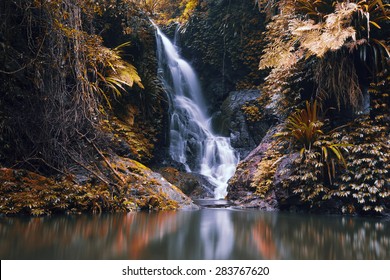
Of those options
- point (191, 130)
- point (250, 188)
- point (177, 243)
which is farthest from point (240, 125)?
point (177, 243)

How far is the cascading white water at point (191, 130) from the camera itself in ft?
31.1

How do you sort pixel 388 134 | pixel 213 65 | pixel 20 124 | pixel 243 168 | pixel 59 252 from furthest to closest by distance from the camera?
pixel 213 65, pixel 243 168, pixel 388 134, pixel 20 124, pixel 59 252

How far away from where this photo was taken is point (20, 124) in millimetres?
4395

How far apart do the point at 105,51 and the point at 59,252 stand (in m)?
5.38

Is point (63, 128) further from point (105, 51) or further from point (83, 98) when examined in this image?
point (105, 51)

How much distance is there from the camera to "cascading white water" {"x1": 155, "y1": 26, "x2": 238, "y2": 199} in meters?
9.49

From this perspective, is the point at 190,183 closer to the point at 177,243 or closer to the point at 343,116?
the point at 343,116

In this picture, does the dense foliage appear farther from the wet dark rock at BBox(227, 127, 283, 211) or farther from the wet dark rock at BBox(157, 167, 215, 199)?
the wet dark rock at BBox(157, 167, 215, 199)

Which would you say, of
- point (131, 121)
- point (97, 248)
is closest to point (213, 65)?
point (131, 121)

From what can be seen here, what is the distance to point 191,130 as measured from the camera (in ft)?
34.3

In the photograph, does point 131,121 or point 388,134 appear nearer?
point 388,134

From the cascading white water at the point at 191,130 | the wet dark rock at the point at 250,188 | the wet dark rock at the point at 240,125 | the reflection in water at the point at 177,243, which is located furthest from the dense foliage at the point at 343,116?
the wet dark rock at the point at 240,125

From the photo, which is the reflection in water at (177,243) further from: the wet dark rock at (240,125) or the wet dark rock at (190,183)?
the wet dark rock at (240,125)

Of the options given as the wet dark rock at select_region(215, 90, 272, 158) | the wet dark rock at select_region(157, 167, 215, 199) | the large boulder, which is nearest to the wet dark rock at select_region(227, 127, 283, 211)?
the large boulder
